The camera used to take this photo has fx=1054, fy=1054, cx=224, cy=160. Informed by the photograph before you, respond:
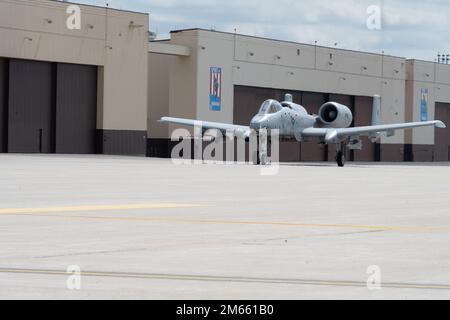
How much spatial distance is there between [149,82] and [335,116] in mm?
22464

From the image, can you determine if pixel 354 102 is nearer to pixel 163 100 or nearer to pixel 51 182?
pixel 163 100

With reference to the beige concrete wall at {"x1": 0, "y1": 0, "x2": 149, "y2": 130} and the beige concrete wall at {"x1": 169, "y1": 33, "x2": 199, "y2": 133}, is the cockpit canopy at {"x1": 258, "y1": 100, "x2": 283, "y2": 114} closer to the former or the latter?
the beige concrete wall at {"x1": 0, "y1": 0, "x2": 149, "y2": 130}

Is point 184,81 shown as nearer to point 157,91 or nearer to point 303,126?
point 157,91

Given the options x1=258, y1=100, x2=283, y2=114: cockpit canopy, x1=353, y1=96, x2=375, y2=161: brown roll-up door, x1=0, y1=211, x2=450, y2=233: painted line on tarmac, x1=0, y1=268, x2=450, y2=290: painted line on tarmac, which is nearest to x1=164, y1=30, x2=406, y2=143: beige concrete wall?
x1=353, y1=96, x2=375, y2=161: brown roll-up door

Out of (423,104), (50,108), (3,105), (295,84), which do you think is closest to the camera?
(3,105)

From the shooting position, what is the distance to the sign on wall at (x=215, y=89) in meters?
75.1

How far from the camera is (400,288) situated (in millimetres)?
9430

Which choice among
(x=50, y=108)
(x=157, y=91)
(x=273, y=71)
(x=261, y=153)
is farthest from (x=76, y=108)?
(x=261, y=153)

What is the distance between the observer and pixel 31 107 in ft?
213

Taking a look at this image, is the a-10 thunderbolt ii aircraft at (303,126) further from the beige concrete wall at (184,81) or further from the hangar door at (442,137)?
the hangar door at (442,137)

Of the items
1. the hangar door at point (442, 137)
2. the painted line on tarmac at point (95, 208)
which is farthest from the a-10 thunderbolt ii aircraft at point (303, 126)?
the hangar door at point (442, 137)

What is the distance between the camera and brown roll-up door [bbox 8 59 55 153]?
63.5 m

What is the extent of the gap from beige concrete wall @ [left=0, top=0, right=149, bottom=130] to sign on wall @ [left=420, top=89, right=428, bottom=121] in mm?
33111
